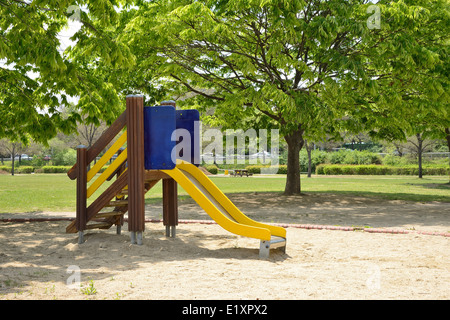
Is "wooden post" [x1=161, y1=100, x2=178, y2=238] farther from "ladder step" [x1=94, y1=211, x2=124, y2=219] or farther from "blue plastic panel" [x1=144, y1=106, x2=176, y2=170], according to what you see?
"blue plastic panel" [x1=144, y1=106, x2=176, y2=170]

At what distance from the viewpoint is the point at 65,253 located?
7023 millimetres

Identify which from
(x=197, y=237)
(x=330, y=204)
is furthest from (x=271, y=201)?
(x=197, y=237)

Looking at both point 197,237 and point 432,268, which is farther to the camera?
point 197,237

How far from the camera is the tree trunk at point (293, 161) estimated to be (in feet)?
63.5

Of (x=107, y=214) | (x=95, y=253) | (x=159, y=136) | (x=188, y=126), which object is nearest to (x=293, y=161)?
(x=188, y=126)

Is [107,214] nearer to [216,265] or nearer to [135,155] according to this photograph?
[135,155]

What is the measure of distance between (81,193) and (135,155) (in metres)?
1.28

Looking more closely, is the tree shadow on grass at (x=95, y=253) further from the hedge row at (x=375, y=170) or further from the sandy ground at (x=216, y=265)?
the hedge row at (x=375, y=170)

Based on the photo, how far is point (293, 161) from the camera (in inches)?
763

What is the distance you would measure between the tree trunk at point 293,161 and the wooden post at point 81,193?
1272 cm

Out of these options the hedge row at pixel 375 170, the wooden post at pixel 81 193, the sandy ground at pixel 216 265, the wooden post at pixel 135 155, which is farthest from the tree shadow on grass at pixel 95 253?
the hedge row at pixel 375 170

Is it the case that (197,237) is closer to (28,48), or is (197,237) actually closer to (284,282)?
(284,282)
